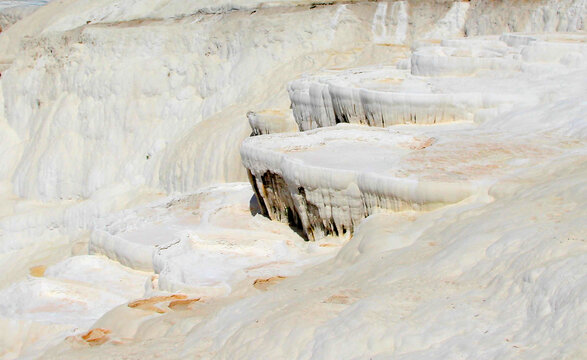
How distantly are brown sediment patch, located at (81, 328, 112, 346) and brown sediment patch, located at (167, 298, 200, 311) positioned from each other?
622mm

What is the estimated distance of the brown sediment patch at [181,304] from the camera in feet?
20.8

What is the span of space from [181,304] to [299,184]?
2411 millimetres

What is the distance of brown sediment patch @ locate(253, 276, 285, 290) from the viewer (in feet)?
21.5

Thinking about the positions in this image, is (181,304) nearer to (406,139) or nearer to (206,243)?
(206,243)

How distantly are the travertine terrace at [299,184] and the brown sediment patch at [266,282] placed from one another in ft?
0.15

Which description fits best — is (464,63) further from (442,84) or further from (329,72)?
(329,72)

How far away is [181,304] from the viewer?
6449 mm

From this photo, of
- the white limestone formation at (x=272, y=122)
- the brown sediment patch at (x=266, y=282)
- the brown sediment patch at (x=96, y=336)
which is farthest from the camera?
the white limestone formation at (x=272, y=122)

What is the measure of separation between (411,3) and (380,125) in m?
8.14

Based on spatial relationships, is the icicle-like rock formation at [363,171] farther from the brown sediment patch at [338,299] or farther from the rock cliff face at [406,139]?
the brown sediment patch at [338,299]

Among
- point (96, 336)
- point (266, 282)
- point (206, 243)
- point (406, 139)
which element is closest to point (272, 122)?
point (406, 139)

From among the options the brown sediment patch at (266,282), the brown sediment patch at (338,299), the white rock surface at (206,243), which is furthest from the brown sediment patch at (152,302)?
the brown sediment patch at (338,299)

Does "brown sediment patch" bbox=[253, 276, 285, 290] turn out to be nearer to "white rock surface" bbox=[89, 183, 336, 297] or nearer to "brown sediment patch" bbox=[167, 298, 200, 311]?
"white rock surface" bbox=[89, 183, 336, 297]

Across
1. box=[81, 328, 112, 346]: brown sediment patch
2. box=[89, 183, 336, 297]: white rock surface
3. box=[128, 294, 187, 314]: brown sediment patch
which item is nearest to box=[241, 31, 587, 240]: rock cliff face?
box=[89, 183, 336, 297]: white rock surface
